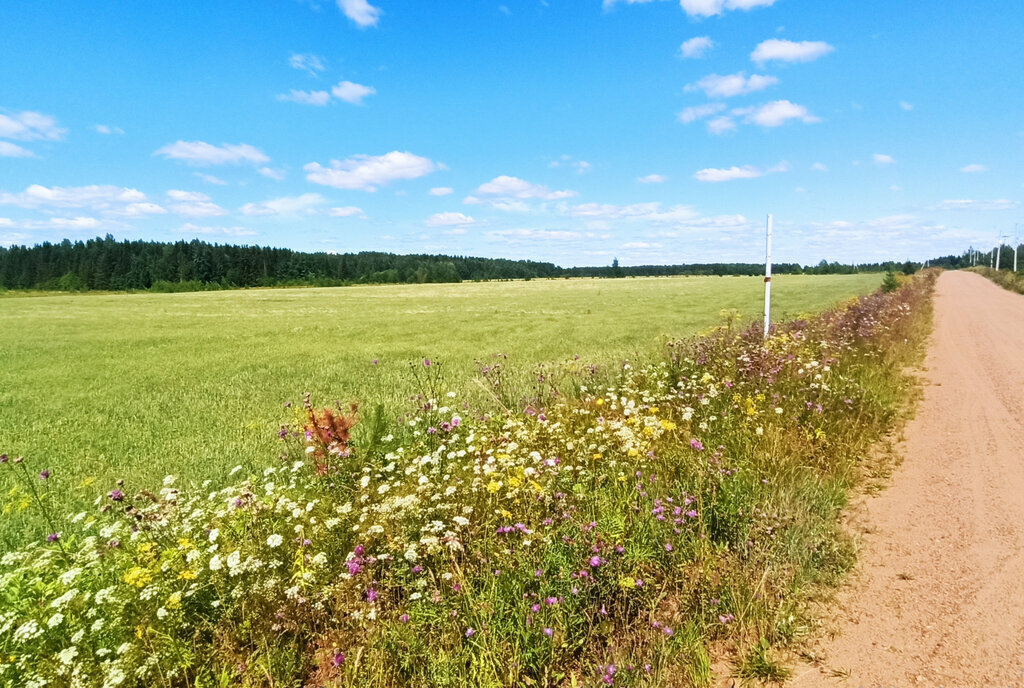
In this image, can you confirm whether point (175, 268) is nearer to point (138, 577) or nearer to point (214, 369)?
point (214, 369)

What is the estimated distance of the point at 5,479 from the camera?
732 cm

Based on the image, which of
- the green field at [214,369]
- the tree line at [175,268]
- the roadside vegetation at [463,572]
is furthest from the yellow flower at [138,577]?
the tree line at [175,268]

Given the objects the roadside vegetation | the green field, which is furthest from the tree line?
the roadside vegetation

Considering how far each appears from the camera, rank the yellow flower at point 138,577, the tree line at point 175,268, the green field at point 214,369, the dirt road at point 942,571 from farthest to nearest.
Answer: the tree line at point 175,268
the green field at point 214,369
the yellow flower at point 138,577
the dirt road at point 942,571

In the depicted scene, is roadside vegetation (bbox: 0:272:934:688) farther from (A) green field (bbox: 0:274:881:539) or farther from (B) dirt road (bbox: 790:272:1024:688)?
(A) green field (bbox: 0:274:881:539)

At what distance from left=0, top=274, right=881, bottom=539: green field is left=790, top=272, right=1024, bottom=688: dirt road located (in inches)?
264

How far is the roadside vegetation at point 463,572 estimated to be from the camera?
3.06 m

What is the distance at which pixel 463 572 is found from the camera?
3.65 meters

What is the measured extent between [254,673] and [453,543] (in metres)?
1.45

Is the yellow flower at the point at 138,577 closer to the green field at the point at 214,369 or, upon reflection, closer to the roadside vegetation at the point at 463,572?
the roadside vegetation at the point at 463,572

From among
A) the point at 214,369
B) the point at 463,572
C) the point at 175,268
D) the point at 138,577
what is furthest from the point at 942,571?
the point at 175,268

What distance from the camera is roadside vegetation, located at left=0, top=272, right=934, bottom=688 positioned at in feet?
10.0

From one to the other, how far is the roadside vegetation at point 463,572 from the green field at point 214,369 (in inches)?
116

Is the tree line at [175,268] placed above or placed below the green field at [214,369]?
above
